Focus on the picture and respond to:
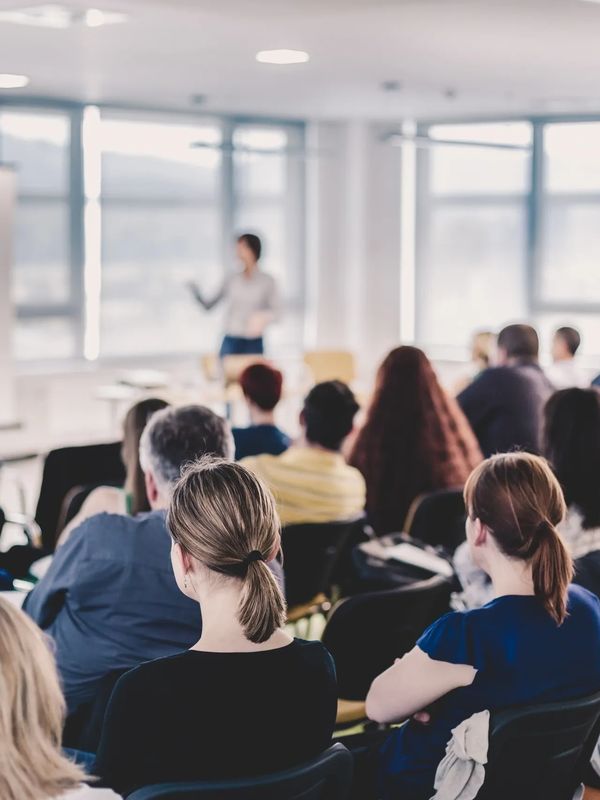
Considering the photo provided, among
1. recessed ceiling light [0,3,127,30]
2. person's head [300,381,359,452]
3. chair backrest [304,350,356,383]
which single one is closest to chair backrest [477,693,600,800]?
person's head [300,381,359,452]

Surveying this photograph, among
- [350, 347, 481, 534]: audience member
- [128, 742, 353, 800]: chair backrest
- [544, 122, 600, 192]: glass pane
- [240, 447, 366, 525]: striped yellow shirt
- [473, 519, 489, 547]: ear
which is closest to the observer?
[128, 742, 353, 800]: chair backrest

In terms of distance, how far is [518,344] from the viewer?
584 centimetres

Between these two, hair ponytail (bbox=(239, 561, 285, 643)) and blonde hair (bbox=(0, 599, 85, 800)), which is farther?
hair ponytail (bbox=(239, 561, 285, 643))

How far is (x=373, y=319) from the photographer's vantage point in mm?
12289

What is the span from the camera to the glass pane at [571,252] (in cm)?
1132

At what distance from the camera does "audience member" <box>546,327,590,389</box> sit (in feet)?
24.6

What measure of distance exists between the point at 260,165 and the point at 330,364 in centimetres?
231

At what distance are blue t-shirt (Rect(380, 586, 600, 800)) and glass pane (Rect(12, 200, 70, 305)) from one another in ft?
27.1

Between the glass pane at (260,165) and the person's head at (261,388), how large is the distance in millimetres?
6836

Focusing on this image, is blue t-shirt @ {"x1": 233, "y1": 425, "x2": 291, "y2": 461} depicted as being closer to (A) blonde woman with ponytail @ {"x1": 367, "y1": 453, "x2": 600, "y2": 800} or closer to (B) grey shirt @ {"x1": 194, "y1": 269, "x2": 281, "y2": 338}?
(A) blonde woman with ponytail @ {"x1": 367, "y1": 453, "x2": 600, "y2": 800}

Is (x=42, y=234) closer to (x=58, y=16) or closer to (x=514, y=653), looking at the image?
(x=58, y=16)

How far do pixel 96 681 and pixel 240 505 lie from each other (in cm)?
89

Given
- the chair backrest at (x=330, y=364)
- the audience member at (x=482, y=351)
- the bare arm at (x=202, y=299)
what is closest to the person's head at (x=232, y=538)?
the audience member at (x=482, y=351)

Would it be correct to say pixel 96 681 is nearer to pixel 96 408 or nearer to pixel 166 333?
pixel 96 408
